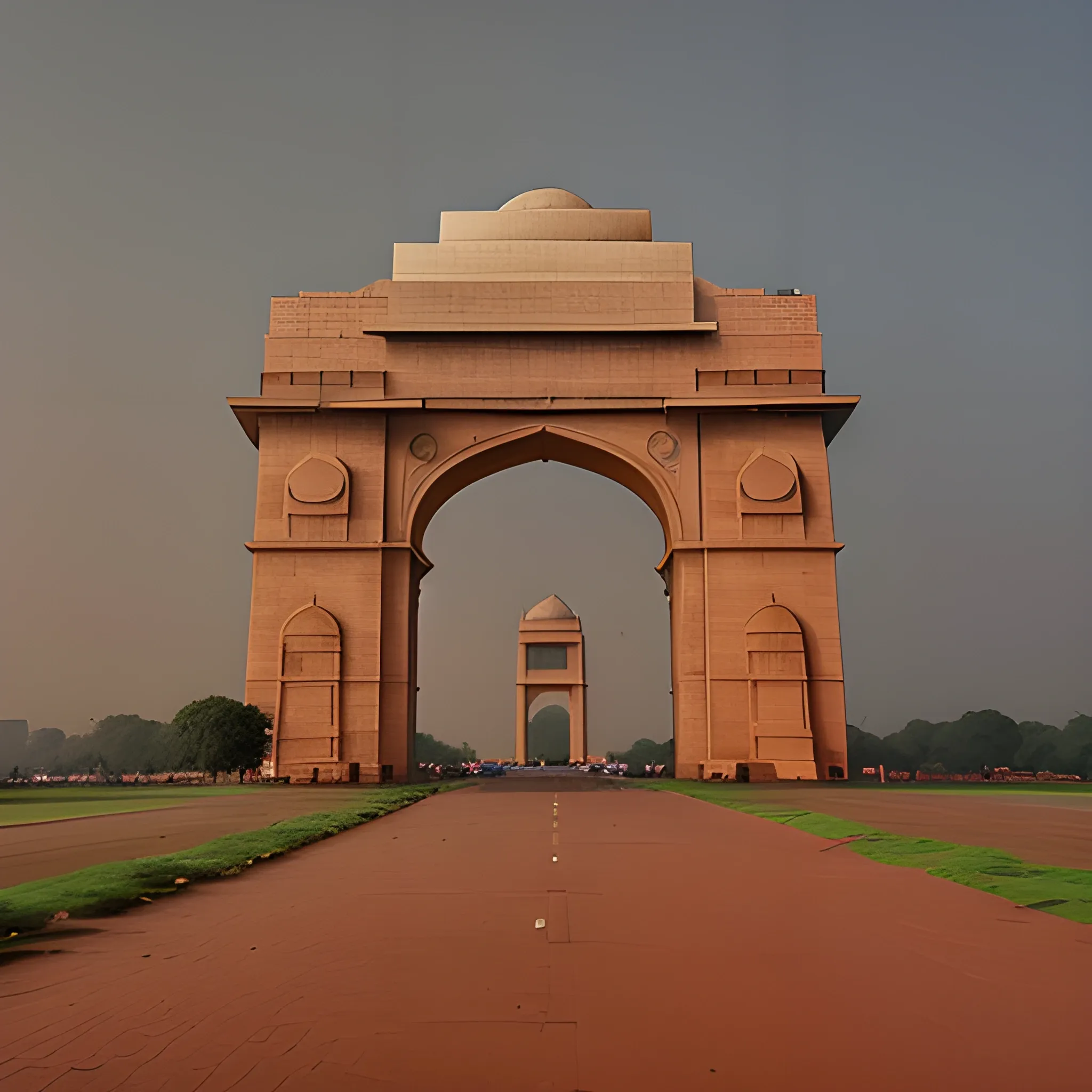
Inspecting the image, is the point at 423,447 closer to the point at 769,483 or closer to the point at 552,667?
the point at 769,483

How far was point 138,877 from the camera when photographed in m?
7.23

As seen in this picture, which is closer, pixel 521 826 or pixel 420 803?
pixel 521 826

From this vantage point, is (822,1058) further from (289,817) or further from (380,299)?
(380,299)

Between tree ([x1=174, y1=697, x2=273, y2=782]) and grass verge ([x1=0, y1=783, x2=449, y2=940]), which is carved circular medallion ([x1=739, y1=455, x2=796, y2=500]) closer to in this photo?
tree ([x1=174, y1=697, x2=273, y2=782])

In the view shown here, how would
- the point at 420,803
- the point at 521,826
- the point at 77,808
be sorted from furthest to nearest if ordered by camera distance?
the point at 420,803 < the point at 77,808 < the point at 521,826

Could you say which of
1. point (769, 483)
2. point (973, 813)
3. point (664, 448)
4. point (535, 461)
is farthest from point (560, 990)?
point (535, 461)

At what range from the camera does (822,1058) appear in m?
3.34

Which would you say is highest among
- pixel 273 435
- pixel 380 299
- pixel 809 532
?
pixel 380 299

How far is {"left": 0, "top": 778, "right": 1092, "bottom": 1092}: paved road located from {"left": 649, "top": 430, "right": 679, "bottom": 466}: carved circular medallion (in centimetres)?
2268

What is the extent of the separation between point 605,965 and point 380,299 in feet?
89.2


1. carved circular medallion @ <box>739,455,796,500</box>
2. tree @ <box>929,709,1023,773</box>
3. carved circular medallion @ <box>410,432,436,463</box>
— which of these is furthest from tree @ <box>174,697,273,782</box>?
tree @ <box>929,709,1023,773</box>

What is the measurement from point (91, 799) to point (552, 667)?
171 feet

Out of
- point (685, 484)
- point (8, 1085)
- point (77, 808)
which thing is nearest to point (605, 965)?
point (8, 1085)

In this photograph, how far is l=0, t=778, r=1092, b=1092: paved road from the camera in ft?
10.6
